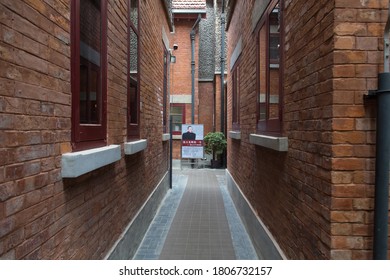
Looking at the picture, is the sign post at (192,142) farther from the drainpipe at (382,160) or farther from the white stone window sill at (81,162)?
the drainpipe at (382,160)

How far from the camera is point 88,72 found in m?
2.69

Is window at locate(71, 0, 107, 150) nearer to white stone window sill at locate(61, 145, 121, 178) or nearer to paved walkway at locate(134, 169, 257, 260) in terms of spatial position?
white stone window sill at locate(61, 145, 121, 178)

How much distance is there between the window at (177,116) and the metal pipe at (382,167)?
13750mm

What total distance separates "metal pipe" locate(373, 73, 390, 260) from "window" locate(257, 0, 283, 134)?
1402 millimetres

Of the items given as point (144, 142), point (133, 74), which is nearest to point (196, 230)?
point (144, 142)

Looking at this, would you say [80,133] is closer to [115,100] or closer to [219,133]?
[115,100]

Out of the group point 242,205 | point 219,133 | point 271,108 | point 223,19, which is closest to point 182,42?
point 223,19

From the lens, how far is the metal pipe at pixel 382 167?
1816 mm

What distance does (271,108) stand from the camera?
3.76 meters

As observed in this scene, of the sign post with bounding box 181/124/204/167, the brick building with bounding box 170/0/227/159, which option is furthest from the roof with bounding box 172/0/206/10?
the sign post with bounding box 181/124/204/167

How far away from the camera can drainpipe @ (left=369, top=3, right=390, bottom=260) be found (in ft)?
5.97

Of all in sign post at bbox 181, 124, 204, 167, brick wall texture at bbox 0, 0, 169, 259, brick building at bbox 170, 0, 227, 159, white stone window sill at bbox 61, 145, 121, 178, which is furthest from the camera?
brick building at bbox 170, 0, 227, 159

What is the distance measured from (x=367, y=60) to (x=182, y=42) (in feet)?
48.6

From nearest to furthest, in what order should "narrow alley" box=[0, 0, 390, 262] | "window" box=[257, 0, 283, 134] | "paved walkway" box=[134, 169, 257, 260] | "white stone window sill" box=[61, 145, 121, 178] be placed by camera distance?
1. "narrow alley" box=[0, 0, 390, 262]
2. "white stone window sill" box=[61, 145, 121, 178]
3. "window" box=[257, 0, 283, 134]
4. "paved walkway" box=[134, 169, 257, 260]
